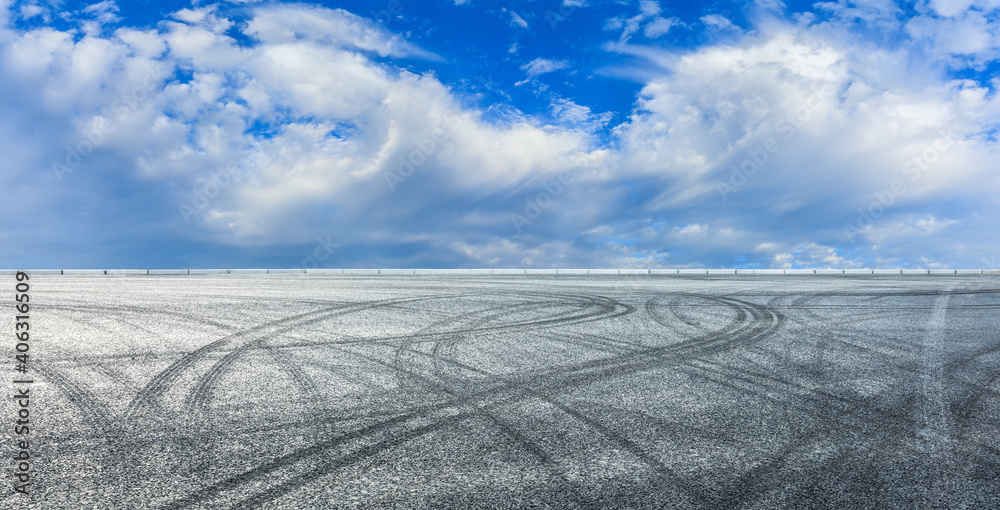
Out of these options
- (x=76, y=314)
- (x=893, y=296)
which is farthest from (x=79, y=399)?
(x=893, y=296)

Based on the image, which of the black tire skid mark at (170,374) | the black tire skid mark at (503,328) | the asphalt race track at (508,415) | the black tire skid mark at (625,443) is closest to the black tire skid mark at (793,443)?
the asphalt race track at (508,415)

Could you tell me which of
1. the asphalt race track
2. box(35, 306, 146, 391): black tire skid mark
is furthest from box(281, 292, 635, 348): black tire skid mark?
box(35, 306, 146, 391): black tire skid mark

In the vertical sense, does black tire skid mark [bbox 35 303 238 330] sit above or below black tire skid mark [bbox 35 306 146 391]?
above

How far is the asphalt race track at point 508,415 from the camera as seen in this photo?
406cm

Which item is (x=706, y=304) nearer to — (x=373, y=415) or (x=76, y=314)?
(x=373, y=415)

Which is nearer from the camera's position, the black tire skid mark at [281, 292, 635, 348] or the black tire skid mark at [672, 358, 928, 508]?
the black tire skid mark at [672, 358, 928, 508]

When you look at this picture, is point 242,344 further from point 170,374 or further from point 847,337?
point 847,337

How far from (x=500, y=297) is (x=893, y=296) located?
1541cm

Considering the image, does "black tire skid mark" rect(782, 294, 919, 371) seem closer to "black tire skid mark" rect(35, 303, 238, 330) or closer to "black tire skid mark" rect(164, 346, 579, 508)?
"black tire skid mark" rect(164, 346, 579, 508)

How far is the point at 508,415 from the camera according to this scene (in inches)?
225

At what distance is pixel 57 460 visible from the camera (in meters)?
4.60

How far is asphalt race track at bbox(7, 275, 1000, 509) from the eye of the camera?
4059mm

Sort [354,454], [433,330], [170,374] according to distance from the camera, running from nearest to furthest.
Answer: [354,454] < [170,374] < [433,330]

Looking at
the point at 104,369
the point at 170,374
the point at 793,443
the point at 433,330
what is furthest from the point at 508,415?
the point at 104,369
